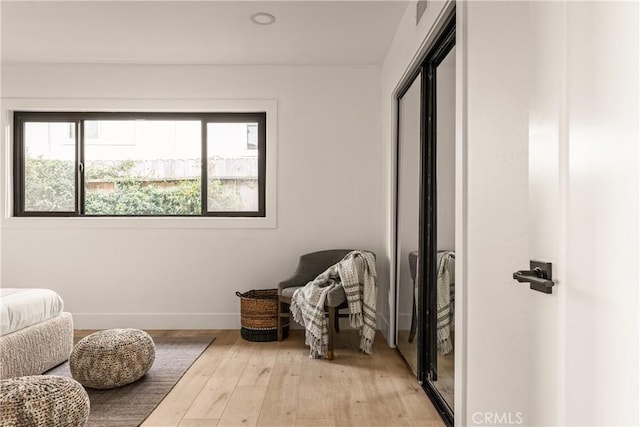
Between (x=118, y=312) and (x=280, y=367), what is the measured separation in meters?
2.00

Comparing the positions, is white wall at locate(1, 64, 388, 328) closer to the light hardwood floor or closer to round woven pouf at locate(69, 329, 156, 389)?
the light hardwood floor

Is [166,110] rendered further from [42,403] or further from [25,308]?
[42,403]

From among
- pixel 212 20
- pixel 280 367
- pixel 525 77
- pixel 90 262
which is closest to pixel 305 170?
pixel 212 20

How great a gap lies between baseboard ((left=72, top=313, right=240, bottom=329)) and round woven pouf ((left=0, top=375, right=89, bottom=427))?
2342mm

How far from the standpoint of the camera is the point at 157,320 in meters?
4.49

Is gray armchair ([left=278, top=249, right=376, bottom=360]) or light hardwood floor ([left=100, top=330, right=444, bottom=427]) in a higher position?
gray armchair ([left=278, top=249, right=376, bottom=360])

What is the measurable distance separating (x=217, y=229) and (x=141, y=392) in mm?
1913

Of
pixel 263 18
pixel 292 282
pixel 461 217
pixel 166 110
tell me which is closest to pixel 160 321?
pixel 292 282

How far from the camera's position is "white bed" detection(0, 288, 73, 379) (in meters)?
2.79

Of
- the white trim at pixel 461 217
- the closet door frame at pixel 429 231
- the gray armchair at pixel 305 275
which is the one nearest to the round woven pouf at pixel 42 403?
the white trim at pixel 461 217

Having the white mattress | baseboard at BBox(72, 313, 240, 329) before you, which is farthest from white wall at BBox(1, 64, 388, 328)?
the white mattress

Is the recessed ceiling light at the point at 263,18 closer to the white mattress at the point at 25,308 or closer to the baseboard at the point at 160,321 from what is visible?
the white mattress at the point at 25,308

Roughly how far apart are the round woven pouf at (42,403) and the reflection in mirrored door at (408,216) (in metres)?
1.94

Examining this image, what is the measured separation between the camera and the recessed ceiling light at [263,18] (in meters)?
3.33
